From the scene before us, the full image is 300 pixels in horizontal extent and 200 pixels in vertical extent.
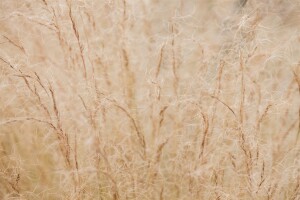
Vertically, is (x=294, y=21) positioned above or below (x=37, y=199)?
above

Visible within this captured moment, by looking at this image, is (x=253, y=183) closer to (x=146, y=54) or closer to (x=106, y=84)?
(x=106, y=84)

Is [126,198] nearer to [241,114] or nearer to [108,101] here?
[108,101]

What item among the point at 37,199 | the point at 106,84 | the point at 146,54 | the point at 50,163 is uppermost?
the point at 146,54

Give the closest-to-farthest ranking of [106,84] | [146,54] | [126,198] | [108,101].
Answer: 1. [108,101]
2. [126,198]
3. [106,84]
4. [146,54]

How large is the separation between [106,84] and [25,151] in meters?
0.46

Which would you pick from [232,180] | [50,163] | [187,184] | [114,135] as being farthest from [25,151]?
[232,180]

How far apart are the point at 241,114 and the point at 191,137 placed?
1.62 feet

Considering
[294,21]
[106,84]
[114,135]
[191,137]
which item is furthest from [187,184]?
[294,21]

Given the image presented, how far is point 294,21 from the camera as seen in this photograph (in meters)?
2.56

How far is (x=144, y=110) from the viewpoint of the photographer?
219 centimetres

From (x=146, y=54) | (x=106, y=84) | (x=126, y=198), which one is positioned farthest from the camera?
(x=146, y=54)

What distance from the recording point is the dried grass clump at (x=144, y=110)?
1708 mm

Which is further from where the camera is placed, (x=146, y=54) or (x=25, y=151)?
(x=146, y=54)

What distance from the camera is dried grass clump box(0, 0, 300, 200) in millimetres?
1708
